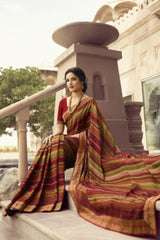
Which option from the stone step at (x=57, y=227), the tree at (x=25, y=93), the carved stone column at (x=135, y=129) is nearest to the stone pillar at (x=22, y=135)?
the stone step at (x=57, y=227)

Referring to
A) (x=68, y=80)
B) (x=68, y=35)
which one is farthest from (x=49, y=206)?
(x=68, y=35)

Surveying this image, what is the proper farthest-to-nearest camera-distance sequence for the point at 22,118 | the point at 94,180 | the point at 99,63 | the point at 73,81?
the point at 99,63, the point at 22,118, the point at 73,81, the point at 94,180

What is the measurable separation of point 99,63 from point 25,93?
12.1 m

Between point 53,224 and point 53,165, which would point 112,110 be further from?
point 53,224

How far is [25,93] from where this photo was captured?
15.7 metres

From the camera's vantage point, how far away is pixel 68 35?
4.12m

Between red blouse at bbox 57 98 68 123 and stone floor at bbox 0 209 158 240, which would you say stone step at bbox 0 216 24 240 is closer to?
stone floor at bbox 0 209 158 240

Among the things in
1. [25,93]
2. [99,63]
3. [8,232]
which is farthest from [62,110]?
[25,93]

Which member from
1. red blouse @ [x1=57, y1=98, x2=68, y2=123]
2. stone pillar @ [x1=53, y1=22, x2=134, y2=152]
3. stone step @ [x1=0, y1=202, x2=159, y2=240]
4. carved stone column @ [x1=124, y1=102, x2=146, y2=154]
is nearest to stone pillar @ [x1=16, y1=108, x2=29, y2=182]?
red blouse @ [x1=57, y1=98, x2=68, y2=123]

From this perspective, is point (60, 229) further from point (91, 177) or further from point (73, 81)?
point (73, 81)

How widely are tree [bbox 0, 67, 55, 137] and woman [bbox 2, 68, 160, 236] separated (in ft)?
42.1

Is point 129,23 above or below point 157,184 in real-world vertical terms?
above

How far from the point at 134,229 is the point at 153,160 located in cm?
69

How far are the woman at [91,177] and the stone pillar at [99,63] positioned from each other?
1.16m
